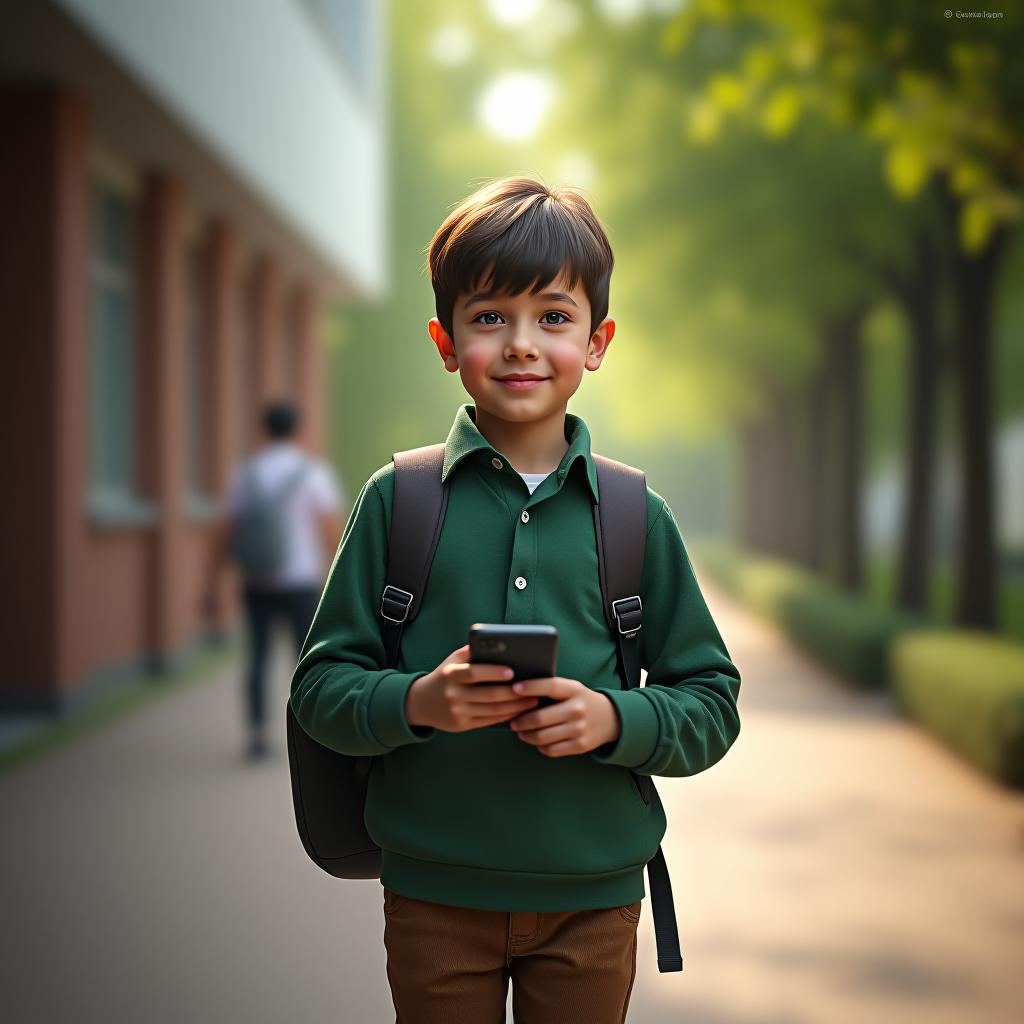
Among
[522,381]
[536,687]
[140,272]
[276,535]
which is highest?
[140,272]

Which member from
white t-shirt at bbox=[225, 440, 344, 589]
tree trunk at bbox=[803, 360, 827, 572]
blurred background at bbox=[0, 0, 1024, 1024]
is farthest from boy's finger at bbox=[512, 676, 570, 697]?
tree trunk at bbox=[803, 360, 827, 572]

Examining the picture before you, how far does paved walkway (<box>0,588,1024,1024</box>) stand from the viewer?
14.8 ft

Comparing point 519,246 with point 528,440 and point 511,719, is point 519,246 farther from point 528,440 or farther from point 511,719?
point 511,719

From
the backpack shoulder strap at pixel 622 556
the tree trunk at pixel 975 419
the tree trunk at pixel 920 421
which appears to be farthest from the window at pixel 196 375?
the backpack shoulder strap at pixel 622 556

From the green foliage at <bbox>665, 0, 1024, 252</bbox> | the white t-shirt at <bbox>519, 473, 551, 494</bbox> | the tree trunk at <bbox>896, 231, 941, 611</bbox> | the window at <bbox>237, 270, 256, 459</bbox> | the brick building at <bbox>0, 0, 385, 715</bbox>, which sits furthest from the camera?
the window at <bbox>237, 270, 256, 459</bbox>

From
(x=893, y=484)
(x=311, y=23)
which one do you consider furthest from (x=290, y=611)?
(x=893, y=484)

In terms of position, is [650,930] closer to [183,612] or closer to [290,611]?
[290,611]

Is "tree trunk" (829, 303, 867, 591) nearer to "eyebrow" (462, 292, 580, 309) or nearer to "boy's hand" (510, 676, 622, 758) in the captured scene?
"eyebrow" (462, 292, 580, 309)

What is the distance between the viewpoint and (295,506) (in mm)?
8062

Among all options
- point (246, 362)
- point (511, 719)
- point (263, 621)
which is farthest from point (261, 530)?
point (246, 362)

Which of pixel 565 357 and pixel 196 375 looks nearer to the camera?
pixel 565 357

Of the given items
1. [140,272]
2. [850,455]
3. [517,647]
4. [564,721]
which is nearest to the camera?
[517,647]

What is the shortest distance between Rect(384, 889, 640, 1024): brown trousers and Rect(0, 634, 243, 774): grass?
251 inches

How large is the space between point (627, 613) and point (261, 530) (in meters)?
5.90
